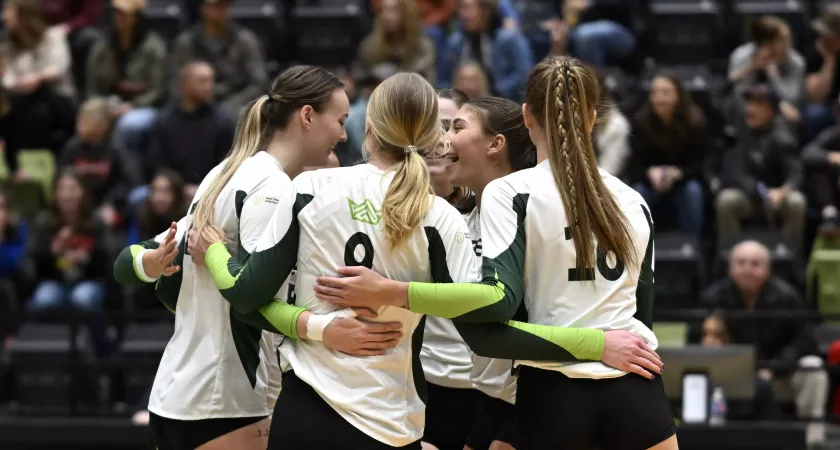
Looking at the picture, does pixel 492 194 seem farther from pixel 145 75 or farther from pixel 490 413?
pixel 145 75

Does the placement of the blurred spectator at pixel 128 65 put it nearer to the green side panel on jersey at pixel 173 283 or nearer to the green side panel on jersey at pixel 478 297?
the green side panel on jersey at pixel 173 283

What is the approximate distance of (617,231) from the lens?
3211 mm

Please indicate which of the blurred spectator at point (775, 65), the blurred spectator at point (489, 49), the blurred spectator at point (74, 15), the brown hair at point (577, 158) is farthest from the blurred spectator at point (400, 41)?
the brown hair at point (577, 158)

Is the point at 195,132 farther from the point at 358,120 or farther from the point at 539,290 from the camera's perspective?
the point at 539,290

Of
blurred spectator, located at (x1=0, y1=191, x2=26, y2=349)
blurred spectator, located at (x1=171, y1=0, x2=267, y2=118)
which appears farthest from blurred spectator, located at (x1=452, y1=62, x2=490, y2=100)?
blurred spectator, located at (x1=0, y1=191, x2=26, y2=349)

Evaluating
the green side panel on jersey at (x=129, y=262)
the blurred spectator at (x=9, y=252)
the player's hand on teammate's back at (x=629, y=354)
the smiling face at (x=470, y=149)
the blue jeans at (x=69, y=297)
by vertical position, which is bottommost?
the blue jeans at (x=69, y=297)

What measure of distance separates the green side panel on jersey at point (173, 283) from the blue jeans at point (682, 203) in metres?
5.20

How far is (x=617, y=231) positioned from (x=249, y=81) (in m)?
6.49

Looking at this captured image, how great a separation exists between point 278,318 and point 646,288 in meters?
0.99

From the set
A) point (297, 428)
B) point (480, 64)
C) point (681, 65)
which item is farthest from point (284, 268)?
point (681, 65)

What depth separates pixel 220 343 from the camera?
354cm

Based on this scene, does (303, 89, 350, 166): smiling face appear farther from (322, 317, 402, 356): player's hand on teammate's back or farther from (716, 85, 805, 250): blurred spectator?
(716, 85, 805, 250): blurred spectator

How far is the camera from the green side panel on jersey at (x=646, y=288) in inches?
130

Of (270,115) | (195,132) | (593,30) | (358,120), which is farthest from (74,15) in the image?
(270,115)
